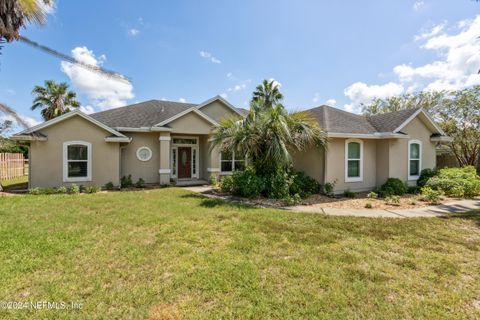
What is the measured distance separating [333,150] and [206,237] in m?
8.32

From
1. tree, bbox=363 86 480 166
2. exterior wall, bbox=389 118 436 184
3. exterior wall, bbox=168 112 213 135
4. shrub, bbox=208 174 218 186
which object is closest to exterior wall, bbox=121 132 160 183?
exterior wall, bbox=168 112 213 135

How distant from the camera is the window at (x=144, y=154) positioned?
45.1ft

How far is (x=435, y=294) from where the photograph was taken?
3.33 m

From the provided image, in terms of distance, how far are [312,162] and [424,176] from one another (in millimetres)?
6510

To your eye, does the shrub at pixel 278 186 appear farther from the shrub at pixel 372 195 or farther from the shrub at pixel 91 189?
the shrub at pixel 91 189

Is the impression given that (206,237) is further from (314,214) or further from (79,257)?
(314,214)

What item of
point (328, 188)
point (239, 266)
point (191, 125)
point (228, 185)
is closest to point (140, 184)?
point (191, 125)

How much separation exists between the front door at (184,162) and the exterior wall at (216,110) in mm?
3017

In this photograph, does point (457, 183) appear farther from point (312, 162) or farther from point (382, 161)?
point (312, 162)

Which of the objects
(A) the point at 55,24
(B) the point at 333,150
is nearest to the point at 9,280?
(A) the point at 55,24

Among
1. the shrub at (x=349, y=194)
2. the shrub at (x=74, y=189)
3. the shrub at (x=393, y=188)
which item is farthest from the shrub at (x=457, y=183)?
the shrub at (x=74, y=189)

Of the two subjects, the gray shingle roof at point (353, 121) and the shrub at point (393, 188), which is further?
the gray shingle roof at point (353, 121)

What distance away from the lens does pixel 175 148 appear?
15.3 metres

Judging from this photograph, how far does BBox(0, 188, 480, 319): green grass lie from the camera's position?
3.03m
